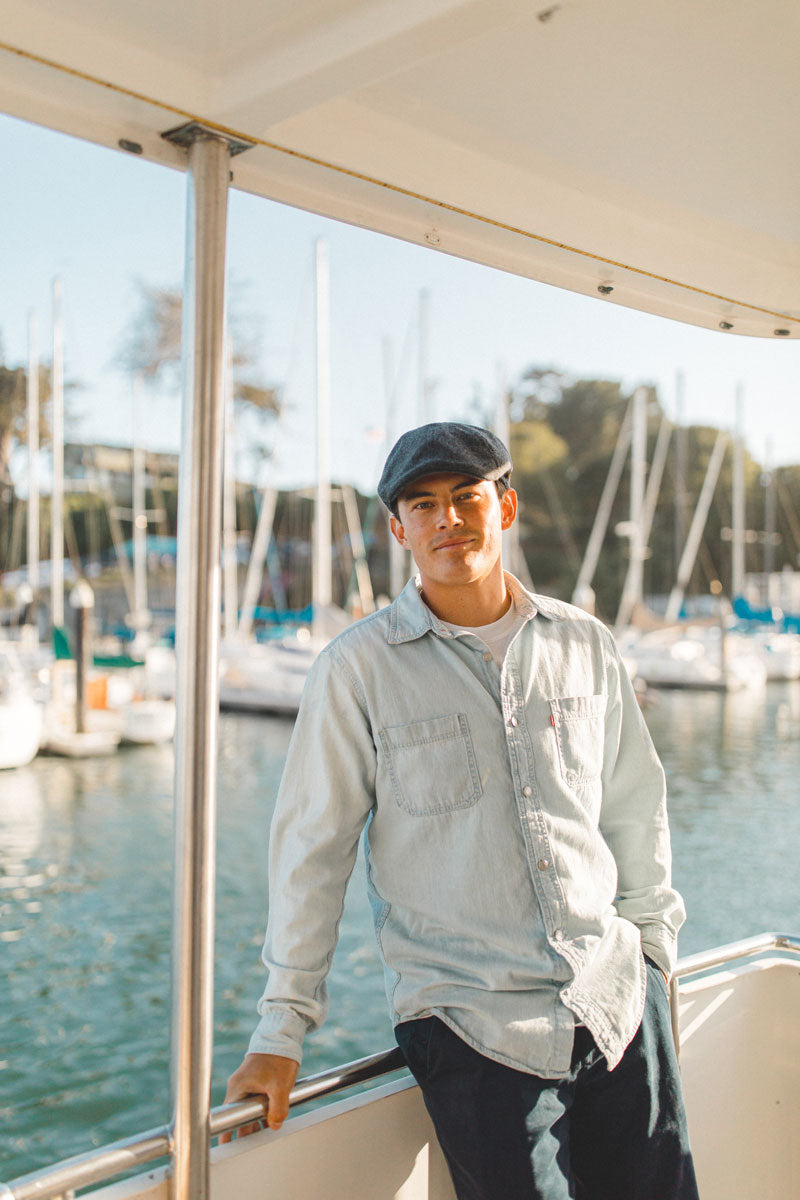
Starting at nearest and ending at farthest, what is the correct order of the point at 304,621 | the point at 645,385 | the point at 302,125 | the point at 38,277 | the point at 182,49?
the point at 182,49
the point at 302,125
the point at 304,621
the point at 38,277
the point at 645,385

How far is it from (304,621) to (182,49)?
22.5 m

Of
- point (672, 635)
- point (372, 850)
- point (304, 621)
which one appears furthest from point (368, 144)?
point (672, 635)

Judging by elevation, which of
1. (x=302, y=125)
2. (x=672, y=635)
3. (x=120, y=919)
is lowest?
(x=120, y=919)

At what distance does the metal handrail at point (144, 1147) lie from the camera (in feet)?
3.76

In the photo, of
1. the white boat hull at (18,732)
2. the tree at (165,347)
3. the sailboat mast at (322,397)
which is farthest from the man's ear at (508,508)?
the tree at (165,347)

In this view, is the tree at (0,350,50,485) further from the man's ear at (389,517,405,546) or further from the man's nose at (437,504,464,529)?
the man's nose at (437,504,464,529)

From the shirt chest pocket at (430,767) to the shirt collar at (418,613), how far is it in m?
0.12

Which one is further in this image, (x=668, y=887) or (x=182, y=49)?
(x=668, y=887)

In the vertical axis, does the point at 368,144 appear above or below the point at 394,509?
above

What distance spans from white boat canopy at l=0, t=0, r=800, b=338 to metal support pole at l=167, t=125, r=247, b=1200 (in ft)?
0.30

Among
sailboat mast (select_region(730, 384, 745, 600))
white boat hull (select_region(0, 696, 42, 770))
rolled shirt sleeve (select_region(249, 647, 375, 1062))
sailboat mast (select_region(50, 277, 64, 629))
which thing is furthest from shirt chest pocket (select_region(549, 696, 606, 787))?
sailboat mast (select_region(730, 384, 745, 600))

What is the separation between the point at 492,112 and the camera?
1.42 meters

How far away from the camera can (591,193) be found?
164 cm

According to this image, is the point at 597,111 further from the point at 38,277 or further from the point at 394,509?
the point at 38,277
